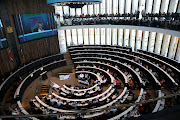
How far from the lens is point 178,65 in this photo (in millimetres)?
13281

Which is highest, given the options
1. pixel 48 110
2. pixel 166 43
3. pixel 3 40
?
pixel 3 40

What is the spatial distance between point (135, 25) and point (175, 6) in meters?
4.93

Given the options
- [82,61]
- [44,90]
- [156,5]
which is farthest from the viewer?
[82,61]

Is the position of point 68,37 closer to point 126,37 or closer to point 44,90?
point 126,37

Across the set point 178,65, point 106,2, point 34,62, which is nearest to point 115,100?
point 178,65

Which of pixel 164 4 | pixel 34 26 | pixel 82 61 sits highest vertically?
pixel 164 4

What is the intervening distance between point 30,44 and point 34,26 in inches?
96.0

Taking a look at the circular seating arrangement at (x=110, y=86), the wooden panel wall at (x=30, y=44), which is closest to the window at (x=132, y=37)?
the circular seating arrangement at (x=110, y=86)

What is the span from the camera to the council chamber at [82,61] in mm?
10289

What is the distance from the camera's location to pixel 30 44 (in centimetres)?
1712

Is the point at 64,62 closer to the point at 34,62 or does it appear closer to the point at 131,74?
the point at 34,62

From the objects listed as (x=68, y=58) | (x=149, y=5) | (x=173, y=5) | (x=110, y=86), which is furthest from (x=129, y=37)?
(x=110, y=86)

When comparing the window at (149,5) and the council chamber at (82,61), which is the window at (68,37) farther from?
the window at (149,5)

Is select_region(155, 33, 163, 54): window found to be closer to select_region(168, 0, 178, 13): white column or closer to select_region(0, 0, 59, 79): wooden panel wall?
select_region(168, 0, 178, 13): white column
